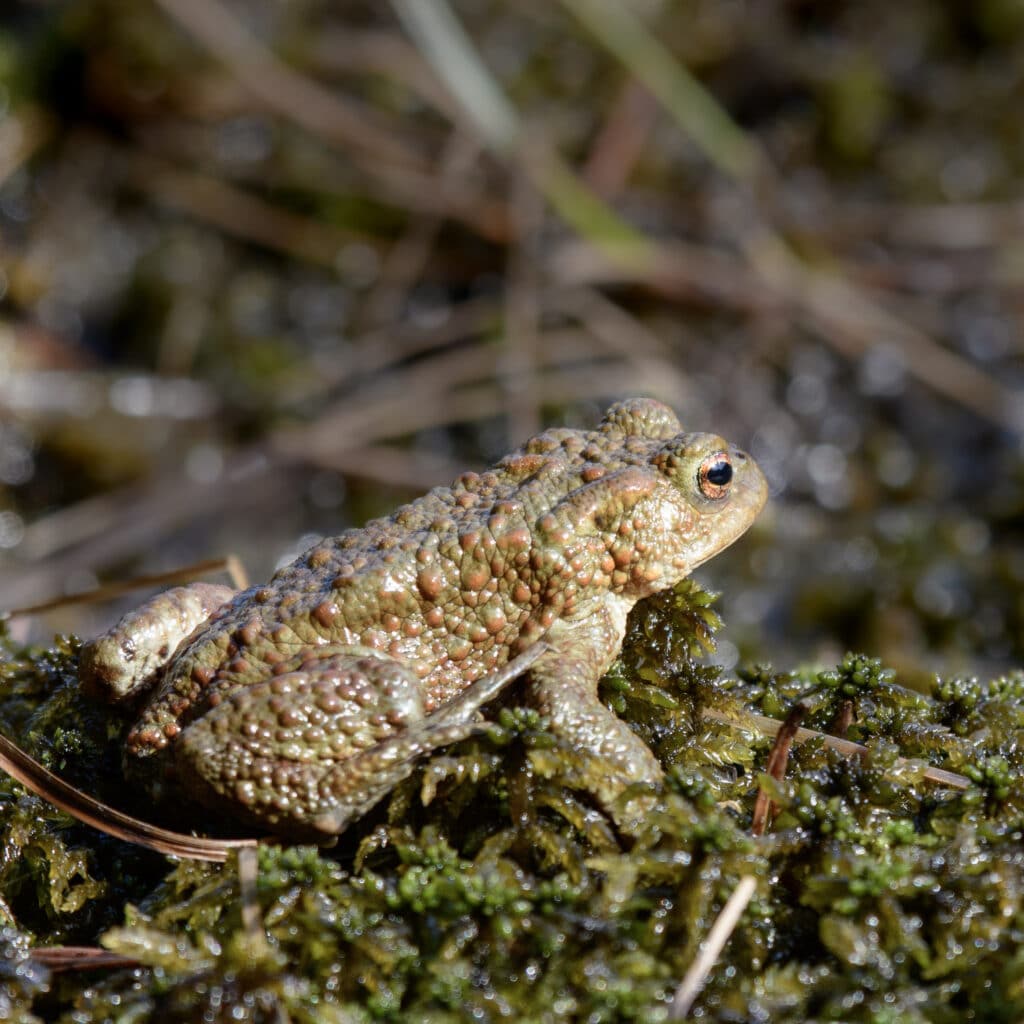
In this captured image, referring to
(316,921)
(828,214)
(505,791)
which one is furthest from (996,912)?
(828,214)

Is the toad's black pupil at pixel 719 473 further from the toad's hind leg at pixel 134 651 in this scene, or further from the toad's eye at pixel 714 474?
the toad's hind leg at pixel 134 651

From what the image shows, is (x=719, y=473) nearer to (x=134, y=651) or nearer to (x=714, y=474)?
(x=714, y=474)

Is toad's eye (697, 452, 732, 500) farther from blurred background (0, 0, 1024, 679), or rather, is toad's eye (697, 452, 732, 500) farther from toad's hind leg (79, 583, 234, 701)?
blurred background (0, 0, 1024, 679)

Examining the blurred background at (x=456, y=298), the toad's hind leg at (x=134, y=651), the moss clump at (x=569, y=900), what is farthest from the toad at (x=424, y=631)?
the blurred background at (x=456, y=298)

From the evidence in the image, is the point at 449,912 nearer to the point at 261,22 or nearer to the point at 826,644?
the point at 826,644

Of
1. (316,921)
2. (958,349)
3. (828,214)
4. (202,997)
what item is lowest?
(202,997)

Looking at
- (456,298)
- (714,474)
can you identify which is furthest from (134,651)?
(456,298)
